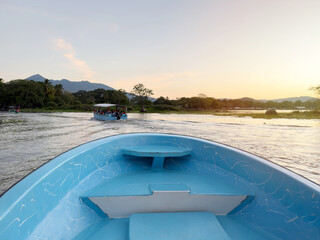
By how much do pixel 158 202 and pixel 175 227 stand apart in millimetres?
294

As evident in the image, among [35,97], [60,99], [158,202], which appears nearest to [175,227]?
[158,202]

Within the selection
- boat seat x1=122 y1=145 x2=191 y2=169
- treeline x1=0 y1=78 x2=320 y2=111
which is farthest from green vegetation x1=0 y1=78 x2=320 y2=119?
boat seat x1=122 y1=145 x2=191 y2=169

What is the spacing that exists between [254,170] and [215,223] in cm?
74

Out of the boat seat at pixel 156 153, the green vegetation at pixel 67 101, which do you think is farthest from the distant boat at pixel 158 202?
the green vegetation at pixel 67 101

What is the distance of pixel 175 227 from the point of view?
4.52 ft

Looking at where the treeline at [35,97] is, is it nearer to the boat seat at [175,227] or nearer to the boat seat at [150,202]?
the boat seat at [150,202]

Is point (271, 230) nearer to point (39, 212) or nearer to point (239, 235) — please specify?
point (239, 235)

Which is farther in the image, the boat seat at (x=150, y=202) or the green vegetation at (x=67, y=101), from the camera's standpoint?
the green vegetation at (x=67, y=101)

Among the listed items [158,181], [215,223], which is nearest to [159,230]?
[215,223]

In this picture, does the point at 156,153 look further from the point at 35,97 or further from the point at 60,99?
the point at 60,99

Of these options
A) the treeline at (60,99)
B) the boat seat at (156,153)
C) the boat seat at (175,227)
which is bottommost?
the boat seat at (175,227)

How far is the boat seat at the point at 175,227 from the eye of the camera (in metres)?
1.26

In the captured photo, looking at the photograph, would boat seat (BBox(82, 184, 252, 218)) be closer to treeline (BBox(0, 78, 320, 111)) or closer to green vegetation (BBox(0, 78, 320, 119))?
green vegetation (BBox(0, 78, 320, 119))

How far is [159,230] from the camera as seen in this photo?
4.34 ft
